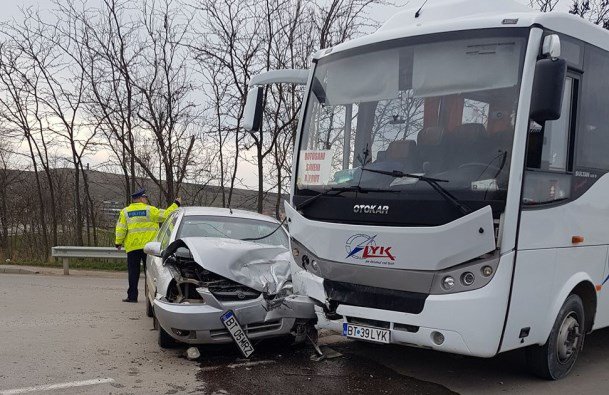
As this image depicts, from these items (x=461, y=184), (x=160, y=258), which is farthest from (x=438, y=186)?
(x=160, y=258)

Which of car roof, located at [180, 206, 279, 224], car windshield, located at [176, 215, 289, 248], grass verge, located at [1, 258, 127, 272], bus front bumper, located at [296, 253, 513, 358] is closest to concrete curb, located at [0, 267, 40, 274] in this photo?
grass verge, located at [1, 258, 127, 272]

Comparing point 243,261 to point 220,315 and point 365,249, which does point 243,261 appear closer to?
point 220,315

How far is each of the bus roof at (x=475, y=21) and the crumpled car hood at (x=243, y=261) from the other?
2228mm

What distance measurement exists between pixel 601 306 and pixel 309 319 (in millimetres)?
2917

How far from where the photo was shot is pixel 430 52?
5.05 meters

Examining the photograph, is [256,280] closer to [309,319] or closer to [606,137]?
[309,319]

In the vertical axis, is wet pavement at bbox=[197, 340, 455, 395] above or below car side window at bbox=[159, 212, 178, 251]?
below

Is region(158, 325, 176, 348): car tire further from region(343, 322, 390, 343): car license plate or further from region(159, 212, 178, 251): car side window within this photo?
region(343, 322, 390, 343): car license plate

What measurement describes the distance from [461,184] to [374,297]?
4.08ft

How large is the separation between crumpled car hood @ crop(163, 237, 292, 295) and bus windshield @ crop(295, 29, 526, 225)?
38.8 inches

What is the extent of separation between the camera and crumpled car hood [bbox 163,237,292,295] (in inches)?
228

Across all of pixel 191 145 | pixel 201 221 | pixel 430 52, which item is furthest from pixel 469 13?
pixel 191 145

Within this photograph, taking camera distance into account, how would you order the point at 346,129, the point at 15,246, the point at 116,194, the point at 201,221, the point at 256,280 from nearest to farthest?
the point at 346,129, the point at 256,280, the point at 201,221, the point at 116,194, the point at 15,246

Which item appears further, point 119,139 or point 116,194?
point 116,194
